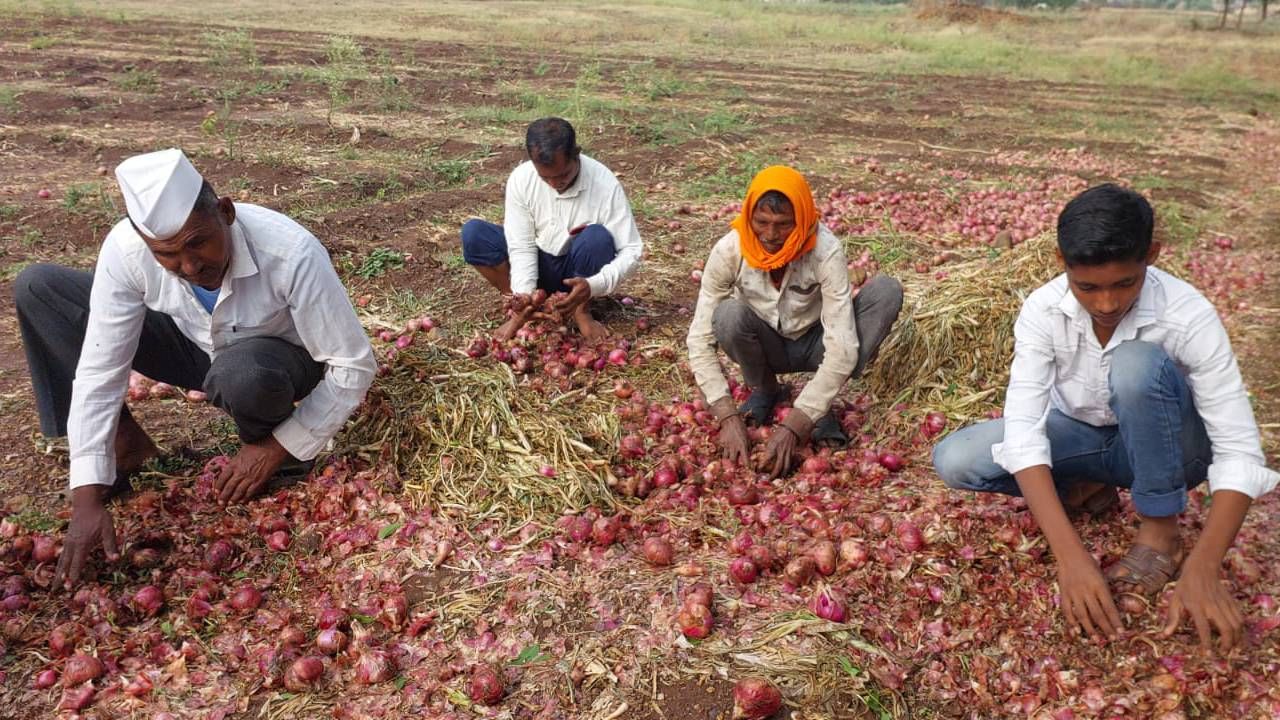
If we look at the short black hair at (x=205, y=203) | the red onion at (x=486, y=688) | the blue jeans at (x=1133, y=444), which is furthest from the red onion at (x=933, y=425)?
the short black hair at (x=205, y=203)

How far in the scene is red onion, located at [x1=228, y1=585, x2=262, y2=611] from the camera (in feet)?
8.86

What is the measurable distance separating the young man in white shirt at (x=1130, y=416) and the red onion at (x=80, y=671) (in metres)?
2.55

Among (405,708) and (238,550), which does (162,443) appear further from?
(405,708)

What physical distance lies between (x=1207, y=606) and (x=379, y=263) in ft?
14.9

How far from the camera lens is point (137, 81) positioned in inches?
441

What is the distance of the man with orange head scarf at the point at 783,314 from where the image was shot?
10.1ft

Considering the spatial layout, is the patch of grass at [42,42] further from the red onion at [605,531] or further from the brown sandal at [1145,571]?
the brown sandal at [1145,571]

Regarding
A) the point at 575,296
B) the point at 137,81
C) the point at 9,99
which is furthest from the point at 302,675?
the point at 137,81

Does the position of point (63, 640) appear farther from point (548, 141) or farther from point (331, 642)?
point (548, 141)

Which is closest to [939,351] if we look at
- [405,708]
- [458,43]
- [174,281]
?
[405,708]

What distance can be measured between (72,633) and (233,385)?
848mm

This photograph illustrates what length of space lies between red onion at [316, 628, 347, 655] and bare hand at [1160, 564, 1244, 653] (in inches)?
86.4

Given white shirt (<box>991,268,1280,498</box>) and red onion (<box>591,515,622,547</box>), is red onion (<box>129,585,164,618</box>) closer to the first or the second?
red onion (<box>591,515,622,547</box>)

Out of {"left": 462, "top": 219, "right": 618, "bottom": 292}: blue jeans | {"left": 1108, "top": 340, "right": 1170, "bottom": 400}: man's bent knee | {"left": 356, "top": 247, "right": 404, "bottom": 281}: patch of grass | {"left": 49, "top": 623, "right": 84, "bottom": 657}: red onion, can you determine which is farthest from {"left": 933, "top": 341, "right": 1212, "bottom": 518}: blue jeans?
{"left": 356, "top": 247, "right": 404, "bottom": 281}: patch of grass
